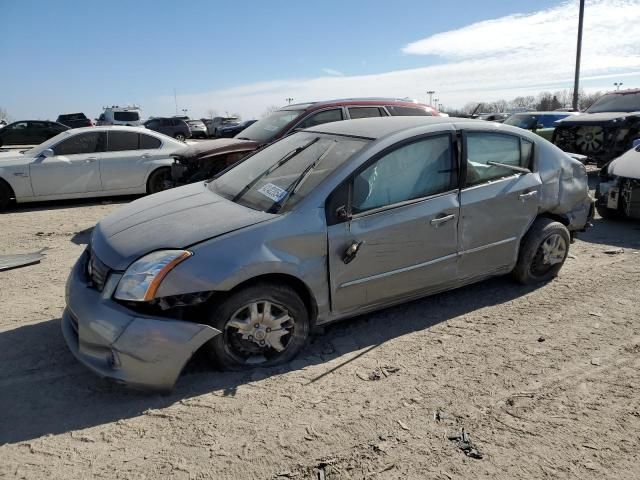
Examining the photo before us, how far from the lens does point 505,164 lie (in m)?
4.34

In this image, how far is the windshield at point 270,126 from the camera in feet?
25.6

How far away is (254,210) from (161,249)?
0.71m

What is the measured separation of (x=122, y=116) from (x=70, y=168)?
24.3 m

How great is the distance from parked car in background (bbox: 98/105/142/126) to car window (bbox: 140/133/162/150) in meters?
22.9

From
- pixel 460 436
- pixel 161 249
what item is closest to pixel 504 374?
pixel 460 436

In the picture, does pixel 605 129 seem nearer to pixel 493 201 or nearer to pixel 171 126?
pixel 493 201

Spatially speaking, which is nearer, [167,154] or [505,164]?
[505,164]

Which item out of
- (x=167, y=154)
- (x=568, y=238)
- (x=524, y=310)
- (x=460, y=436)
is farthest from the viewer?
(x=167, y=154)

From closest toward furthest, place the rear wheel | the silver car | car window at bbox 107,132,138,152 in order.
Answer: the silver car < car window at bbox 107,132,138,152 < the rear wheel

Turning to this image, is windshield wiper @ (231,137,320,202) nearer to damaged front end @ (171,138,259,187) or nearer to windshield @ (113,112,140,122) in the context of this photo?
damaged front end @ (171,138,259,187)

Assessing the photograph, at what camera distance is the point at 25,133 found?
2319 centimetres

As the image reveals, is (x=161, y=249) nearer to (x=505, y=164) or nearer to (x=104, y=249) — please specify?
(x=104, y=249)

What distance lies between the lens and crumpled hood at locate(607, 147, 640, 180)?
685cm

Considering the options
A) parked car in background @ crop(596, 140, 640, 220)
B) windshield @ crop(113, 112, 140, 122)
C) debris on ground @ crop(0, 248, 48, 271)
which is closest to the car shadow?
debris on ground @ crop(0, 248, 48, 271)
